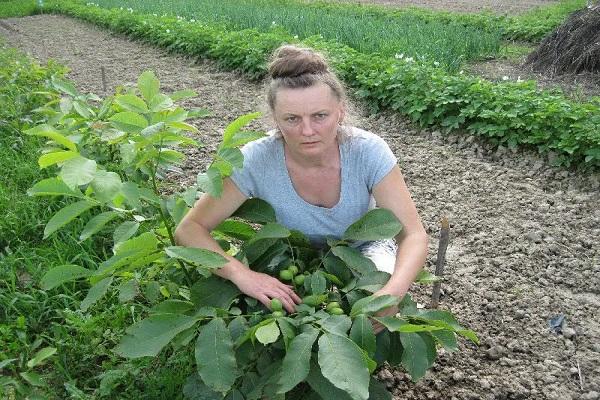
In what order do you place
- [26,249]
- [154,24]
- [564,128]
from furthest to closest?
[154,24] < [564,128] < [26,249]

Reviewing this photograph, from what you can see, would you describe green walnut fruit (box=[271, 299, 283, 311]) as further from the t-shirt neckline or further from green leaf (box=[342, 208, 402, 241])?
the t-shirt neckline

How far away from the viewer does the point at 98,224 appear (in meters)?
1.54

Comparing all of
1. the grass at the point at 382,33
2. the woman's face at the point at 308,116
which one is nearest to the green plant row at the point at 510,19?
the grass at the point at 382,33

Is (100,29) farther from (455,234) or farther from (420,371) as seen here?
(420,371)

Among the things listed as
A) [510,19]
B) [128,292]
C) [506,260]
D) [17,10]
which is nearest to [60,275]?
[128,292]

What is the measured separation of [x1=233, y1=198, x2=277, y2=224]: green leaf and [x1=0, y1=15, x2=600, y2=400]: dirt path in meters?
0.55

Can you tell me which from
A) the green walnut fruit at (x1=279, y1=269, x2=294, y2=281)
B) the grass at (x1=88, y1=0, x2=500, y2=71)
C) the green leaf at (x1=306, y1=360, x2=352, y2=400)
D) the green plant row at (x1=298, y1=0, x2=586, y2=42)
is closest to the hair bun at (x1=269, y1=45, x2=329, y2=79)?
the green walnut fruit at (x1=279, y1=269, x2=294, y2=281)

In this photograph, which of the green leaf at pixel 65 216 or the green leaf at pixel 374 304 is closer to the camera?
the green leaf at pixel 374 304

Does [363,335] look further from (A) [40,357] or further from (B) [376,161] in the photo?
(A) [40,357]

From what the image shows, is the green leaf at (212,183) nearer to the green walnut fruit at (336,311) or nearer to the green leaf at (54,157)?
the green leaf at (54,157)

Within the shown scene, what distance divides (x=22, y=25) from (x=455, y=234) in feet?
43.4

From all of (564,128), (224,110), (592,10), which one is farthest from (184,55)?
(564,128)

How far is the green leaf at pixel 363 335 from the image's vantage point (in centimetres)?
134

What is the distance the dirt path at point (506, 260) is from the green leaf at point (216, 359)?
0.93 m
